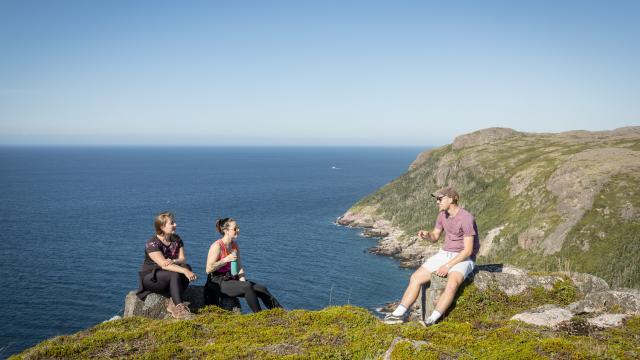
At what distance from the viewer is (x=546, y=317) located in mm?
10742

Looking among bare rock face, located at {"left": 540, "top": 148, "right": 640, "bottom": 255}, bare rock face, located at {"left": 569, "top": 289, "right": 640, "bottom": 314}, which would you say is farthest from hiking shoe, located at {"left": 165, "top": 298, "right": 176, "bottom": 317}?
bare rock face, located at {"left": 540, "top": 148, "right": 640, "bottom": 255}

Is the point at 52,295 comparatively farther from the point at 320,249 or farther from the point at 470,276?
the point at 470,276

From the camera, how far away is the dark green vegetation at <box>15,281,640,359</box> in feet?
28.0

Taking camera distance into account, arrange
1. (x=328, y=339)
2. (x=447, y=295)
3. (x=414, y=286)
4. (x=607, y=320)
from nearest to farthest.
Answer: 1. (x=328, y=339)
2. (x=607, y=320)
3. (x=447, y=295)
4. (x=414, y=286)

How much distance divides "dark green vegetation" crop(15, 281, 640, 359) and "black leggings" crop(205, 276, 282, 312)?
38.1 inches

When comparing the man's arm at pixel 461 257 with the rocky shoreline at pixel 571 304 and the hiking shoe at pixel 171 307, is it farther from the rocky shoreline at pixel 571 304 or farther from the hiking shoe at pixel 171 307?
the hiking shoe at pixel 171 307

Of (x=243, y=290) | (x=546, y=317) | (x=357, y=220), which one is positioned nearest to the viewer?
(x=546, y=317)

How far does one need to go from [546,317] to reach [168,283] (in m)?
9.97

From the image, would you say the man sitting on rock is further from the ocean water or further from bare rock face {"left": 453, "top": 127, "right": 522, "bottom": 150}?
bare rock face {"left": 453, "top": 127, "right": 522, "bottom": 150}

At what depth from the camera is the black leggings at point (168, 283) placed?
40.0 feet

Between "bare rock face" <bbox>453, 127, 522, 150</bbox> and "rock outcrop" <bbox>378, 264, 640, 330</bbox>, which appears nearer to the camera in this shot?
"rock outcrop" <bbox>378, 264, 640, 330</bbox>

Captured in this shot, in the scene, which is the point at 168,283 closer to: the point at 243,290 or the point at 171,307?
the point at 171,307

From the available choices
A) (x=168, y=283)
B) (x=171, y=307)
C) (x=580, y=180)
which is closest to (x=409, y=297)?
(x=171, y=307)

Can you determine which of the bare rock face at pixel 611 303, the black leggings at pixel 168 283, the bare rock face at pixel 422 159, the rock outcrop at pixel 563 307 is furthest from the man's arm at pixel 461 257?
the bare rock face at pixel 422 159
